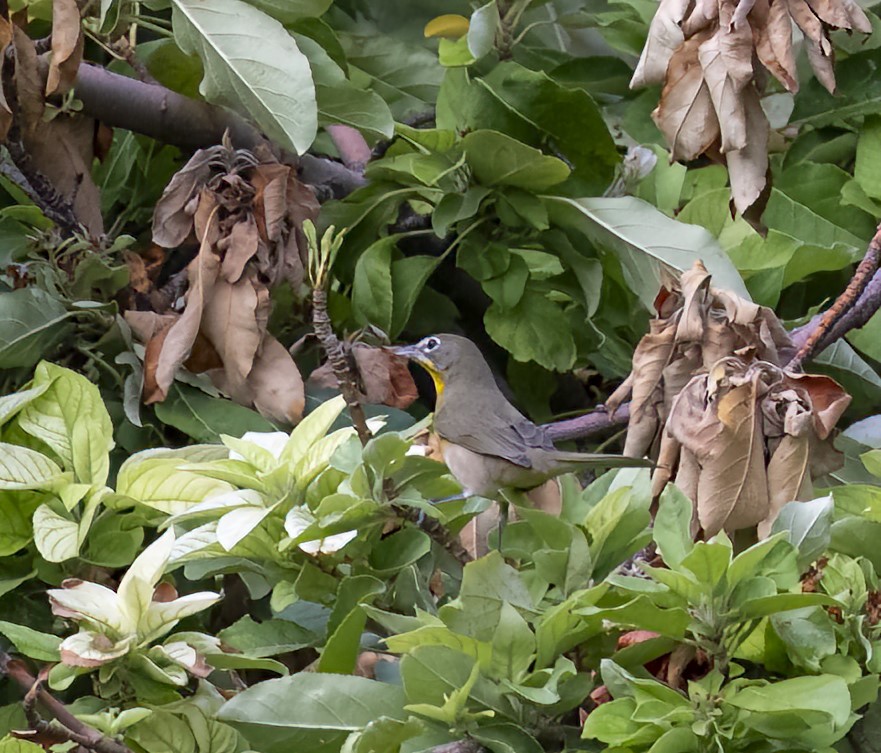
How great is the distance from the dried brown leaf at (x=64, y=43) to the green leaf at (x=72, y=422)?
247mm

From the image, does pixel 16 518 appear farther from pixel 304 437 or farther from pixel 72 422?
pixel 304 437

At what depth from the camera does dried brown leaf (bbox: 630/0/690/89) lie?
86 centimetres

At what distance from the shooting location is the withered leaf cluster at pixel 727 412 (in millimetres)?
725

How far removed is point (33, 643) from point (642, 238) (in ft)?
1.93

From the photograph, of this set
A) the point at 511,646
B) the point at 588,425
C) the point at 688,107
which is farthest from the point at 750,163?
the point at 511,646

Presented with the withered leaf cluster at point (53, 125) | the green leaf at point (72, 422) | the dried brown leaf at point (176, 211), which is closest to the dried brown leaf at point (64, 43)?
the withered leaf cluster at point (53, 125)

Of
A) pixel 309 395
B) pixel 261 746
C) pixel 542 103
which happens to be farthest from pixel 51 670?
pixel 542 103

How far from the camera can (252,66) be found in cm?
100

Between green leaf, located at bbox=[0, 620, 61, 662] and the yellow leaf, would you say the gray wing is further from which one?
the yellow leaf

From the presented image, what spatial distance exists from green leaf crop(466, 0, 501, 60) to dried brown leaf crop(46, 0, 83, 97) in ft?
1.10

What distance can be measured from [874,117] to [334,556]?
28.6 inches

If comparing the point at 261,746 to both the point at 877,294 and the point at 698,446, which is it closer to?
the point at 698,446

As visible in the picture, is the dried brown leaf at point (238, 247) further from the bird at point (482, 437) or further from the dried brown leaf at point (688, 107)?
the dried brown leaf at point (688, 107)

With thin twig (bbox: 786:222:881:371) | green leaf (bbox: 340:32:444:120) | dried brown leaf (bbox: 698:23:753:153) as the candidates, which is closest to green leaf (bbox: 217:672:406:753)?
thin twig (bbox: 786:222:881:371)
